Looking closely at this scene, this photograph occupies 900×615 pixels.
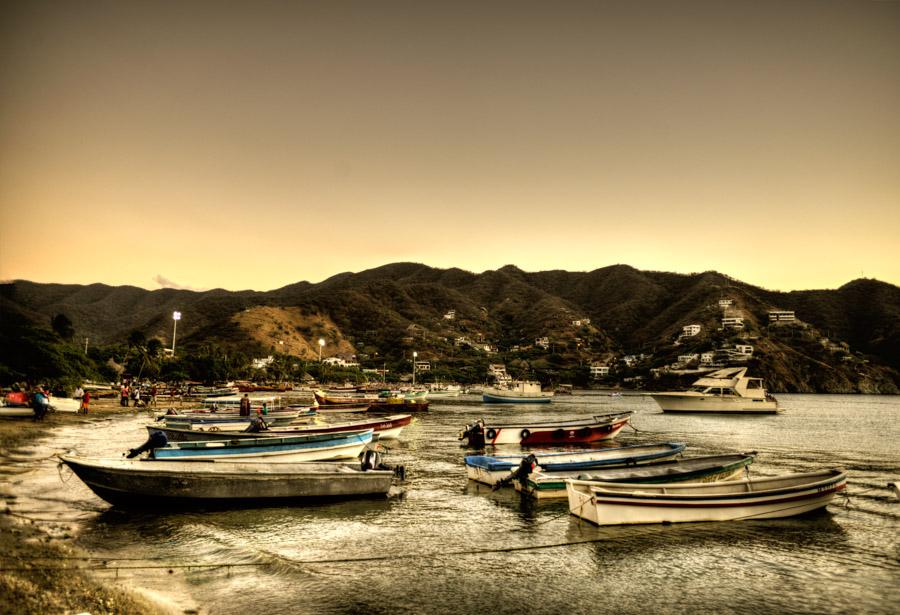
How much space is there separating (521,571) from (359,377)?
14998 cm

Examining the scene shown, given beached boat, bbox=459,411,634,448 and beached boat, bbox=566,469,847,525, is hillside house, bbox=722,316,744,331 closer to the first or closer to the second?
beached boat, bbox=459,411,634,448

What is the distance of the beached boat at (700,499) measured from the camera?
47.2 ft

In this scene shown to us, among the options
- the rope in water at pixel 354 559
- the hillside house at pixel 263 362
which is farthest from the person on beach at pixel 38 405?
the hillside house at pixel 263 362

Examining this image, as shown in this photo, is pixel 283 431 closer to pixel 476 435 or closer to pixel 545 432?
pixel 476 435

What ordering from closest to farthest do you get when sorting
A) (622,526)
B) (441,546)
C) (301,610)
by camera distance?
(301,610), (441,546), (622,526)

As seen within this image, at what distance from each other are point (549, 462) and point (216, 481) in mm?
11677

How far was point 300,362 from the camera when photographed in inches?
6211

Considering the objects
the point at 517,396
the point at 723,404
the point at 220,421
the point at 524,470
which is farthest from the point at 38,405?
the point at 517,396

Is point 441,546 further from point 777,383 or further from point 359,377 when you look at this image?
point 777,383

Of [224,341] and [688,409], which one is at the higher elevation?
[224,341]

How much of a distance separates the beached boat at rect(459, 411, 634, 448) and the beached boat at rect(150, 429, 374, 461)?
369 inches

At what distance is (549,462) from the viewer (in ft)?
66.4

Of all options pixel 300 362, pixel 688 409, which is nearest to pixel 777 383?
pixel 688 409

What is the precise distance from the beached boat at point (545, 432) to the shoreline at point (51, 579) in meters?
20.6
